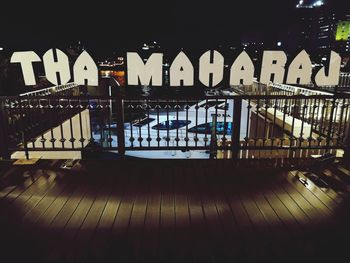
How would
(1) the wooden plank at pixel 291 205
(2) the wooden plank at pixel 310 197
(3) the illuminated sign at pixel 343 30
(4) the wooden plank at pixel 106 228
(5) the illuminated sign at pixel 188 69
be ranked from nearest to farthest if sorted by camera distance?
(4) the wooden plank at pixel 106 228, (1) the wooden plank at pixel 291 205, (2) the wooden plank at pixel 310 197, (5) the illuminated sign at pixel 188 69, (3) the illuminated sign at pixel 343 30

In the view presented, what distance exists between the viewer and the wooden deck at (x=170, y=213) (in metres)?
2.00

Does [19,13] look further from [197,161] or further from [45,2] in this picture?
[197,161]

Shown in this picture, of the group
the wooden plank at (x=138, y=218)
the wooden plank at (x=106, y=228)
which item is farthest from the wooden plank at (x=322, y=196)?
the wooden plank at (x=106, y=228)

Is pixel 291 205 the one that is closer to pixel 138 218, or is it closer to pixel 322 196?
pixel 322 196

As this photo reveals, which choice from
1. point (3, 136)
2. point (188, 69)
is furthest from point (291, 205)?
point (3, 136)

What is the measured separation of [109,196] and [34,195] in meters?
0.83

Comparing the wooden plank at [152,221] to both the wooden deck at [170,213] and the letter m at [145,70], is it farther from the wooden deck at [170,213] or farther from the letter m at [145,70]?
the letter m at [145,70]

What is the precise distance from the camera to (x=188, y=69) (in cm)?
371

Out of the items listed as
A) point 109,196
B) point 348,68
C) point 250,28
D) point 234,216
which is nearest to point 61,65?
point 109,196

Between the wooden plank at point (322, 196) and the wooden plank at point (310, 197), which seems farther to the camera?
the wooden plank at point (322, 196)

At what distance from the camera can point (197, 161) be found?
3.78 meters

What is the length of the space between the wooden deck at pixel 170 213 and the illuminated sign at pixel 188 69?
1.26 metres

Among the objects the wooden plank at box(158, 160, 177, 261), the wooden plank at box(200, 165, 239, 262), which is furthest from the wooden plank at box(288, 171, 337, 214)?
the wooden plank at box(158, 160, 177, 261)

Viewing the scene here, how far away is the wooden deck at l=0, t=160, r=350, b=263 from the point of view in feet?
6.55
